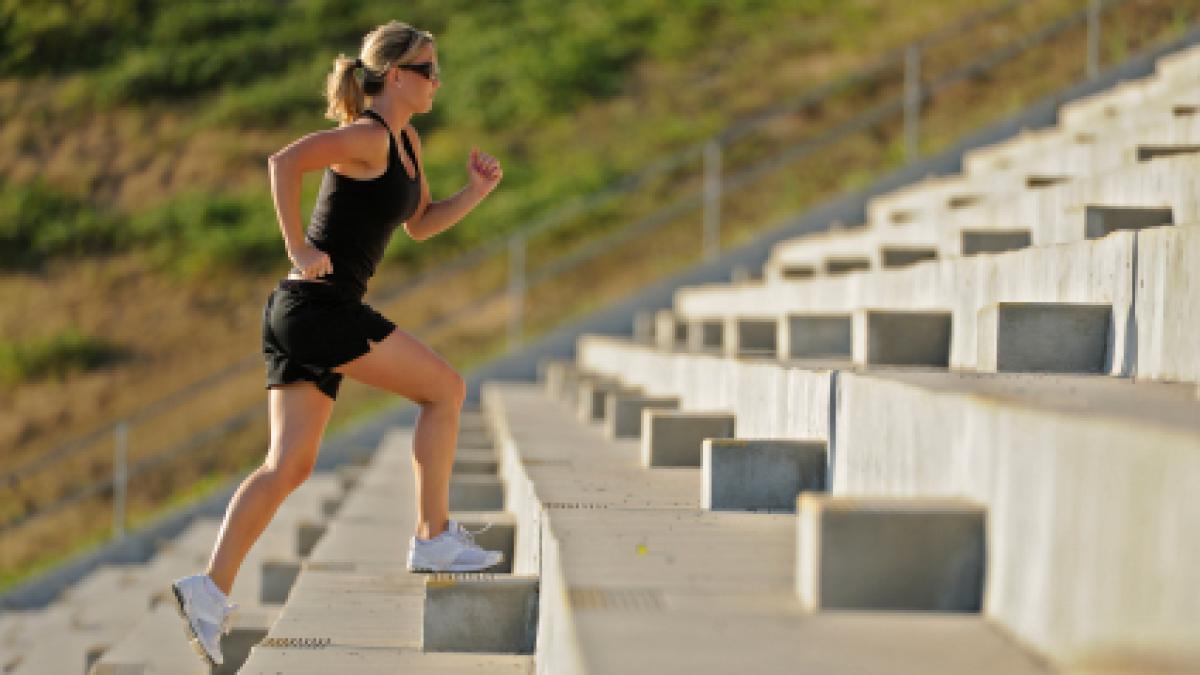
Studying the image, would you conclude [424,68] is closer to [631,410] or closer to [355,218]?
[355,218]

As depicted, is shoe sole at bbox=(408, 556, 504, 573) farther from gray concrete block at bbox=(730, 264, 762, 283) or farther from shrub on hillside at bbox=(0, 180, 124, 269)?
shrub on hillside at bbox=(0, 180, 124, 269)

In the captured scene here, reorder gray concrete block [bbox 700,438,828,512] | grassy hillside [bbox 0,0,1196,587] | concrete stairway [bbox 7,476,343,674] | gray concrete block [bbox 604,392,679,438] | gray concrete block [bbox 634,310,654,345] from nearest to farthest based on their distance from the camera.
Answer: gray concrete block [bbox 700,438,828,512] → concrete stairway [bbox 7,476,343,674] → gray concrete block [bbox 604,392,679,438] → gray concrete block [bbox 634,310,654,345] → grassy hillside [bbox 0,0,1196,587]

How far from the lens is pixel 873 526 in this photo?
7.89ft

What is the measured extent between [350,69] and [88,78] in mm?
23195

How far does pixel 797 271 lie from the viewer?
29.8 ft

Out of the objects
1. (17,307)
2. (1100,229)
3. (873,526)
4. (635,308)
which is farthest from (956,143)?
(17,307)

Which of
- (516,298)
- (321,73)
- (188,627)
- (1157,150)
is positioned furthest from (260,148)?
(188,627)

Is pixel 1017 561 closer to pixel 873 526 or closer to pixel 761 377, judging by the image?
pixel 873 526

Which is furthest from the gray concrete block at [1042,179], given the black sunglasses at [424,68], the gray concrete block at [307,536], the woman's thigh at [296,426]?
the woman's thigh at [296,426]

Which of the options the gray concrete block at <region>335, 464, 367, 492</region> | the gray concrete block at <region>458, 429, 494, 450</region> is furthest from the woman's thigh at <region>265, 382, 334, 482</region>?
the gray concrete block at <region>335, 464, 367, 492</region>

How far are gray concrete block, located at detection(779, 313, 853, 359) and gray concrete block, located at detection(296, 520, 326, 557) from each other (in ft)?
6.47

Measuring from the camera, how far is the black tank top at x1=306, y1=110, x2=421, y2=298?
3883 millimetres

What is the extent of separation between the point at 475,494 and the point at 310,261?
202cm

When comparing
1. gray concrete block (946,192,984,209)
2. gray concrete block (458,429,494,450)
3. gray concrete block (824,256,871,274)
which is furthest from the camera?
gray concrete block (946,192,984,209)
